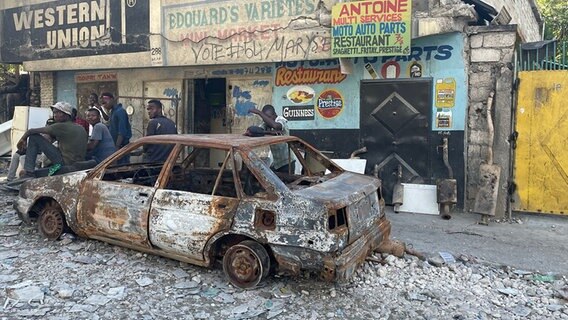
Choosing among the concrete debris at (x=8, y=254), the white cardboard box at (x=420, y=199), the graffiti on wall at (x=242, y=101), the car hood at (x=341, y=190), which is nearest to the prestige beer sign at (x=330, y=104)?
the graffiti on wall at (x=242, y=101)

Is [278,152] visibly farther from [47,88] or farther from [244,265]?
[47,88]

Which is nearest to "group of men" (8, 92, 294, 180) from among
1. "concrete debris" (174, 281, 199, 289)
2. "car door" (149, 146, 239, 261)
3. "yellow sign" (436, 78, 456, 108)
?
"car door" (149, 146, 239, 261)

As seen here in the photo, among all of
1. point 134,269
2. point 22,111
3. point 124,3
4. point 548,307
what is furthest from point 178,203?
point 22,111

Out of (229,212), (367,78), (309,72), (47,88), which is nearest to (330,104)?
(309,72)

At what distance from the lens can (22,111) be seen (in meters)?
9.59

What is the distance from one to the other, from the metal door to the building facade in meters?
0.02

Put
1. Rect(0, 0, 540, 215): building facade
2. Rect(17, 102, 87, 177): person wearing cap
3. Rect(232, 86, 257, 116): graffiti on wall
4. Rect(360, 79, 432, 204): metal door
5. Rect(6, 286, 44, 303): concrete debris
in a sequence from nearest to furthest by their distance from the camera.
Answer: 1. Rect(6, 286, 44, 303): concrete debris
2. Rect(17, 102, 87, 177): person wearing cap
3. Rect(0, 0, 540, 215): building facade
4. Rect(360, 79, 432, 204): metal door
5. Rect(232, 86, 257, 116): graffiti on wall

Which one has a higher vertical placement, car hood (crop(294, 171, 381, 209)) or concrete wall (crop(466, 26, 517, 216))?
concrete wall (crop(466, 26, 517, 216))

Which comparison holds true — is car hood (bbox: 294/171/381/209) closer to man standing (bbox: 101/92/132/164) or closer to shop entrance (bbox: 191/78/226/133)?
man standing (bbox: 101/92/132/164)

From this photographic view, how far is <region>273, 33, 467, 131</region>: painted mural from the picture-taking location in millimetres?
6785

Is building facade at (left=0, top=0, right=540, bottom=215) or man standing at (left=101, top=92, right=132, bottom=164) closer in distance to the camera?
building facade at (left=0, top=0, right=540, bottom=215)

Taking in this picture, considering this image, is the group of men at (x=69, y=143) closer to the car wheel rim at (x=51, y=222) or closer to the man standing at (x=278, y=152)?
the car wheel rim at (x=51, y=222)

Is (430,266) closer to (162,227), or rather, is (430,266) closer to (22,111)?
(162,227)

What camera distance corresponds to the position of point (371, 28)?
6555 mm
